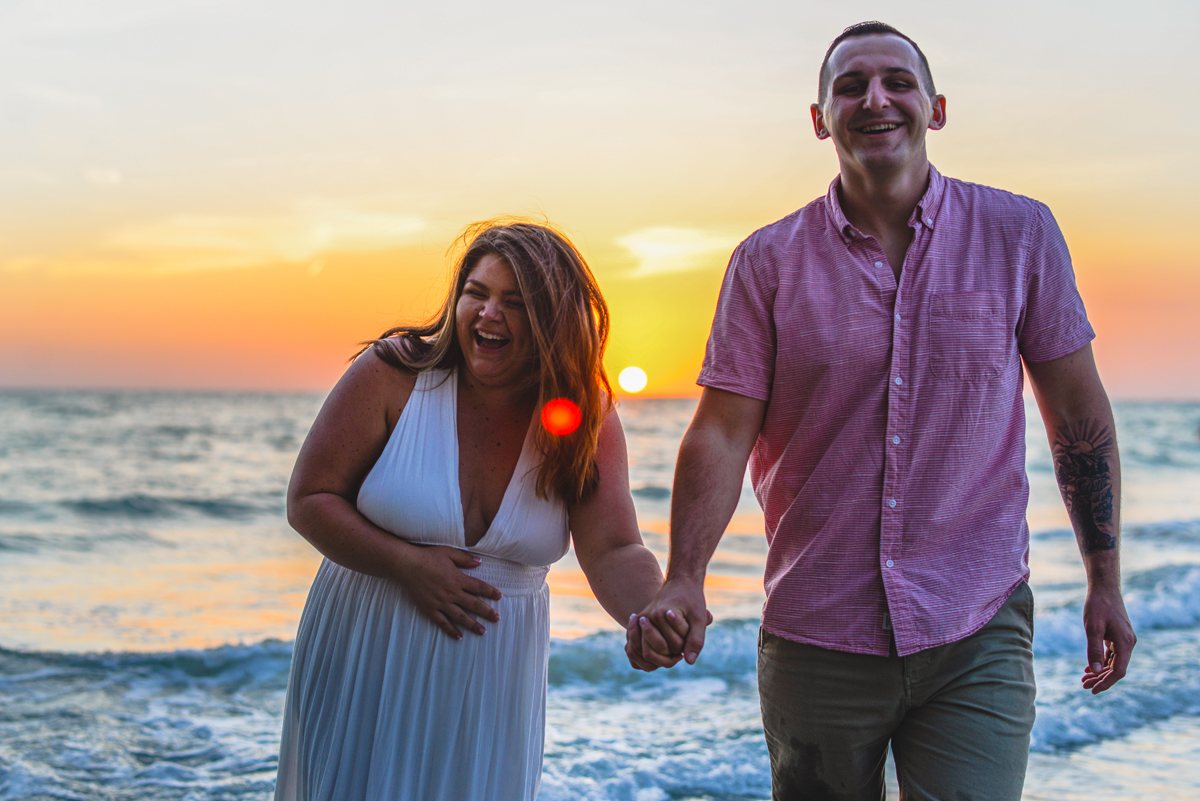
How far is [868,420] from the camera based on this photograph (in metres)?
2.45

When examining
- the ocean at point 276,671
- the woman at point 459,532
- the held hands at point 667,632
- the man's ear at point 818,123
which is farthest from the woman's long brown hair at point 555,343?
the ocean at point 276,671

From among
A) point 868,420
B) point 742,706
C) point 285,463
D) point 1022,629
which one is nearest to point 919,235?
point 868,420

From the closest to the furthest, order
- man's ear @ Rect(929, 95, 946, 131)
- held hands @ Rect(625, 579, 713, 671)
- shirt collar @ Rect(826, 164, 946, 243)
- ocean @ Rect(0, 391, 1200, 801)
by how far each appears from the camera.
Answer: held hands @ Rect(625, 579, 713, 671) → shirt collar @ Rect(826, 164, 946, 243) → man's ear @ Rect(929, 95, 946, 131) → ocean @ Rect(0, 391, 1200, 801)

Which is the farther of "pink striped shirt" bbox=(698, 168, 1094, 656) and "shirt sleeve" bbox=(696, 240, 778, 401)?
"shirt sleeve" bbox=(696, 240, 778, 401)

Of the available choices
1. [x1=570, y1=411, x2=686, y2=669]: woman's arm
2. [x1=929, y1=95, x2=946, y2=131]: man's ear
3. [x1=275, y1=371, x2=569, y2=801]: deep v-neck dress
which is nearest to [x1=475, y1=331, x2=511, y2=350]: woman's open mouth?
[x1=275, y1=371, x2=569, y2=801]: deep v-neck dress

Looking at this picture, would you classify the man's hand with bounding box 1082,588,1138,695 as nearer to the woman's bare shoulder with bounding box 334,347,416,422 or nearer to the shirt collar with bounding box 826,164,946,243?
the shirt collar with bounding box 826,164,946,243

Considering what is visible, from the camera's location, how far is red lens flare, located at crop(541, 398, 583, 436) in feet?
8.41

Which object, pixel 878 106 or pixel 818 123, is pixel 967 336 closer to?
pixel 878 106

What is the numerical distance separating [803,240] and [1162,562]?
12.1 metres

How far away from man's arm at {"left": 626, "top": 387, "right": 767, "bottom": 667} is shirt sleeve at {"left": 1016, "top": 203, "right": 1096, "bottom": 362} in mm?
741

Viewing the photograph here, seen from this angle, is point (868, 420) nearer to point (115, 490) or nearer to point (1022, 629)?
point (1022, 629)

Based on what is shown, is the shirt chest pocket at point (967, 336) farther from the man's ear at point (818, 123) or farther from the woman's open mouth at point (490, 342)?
the woman's open mouth at point (490, 342)

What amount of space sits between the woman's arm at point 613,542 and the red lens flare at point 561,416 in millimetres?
126

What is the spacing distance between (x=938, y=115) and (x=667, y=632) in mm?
1621
